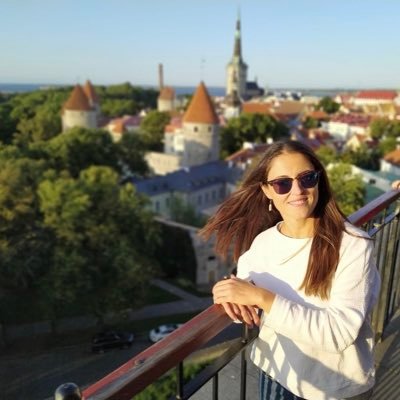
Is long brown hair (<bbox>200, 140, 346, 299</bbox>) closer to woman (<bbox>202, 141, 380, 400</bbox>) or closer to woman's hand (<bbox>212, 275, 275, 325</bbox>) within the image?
woman (<bbox>202, 141, 380, 400</bbox>)

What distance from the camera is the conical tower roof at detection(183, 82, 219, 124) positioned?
38.4 metres

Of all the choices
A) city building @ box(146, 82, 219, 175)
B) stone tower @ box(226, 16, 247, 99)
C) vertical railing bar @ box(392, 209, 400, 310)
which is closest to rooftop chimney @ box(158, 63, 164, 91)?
stone tower @ box(226, 16, 247, 99)

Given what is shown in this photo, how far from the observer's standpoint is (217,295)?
1.55m

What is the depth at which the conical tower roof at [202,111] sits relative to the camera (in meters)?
38.4

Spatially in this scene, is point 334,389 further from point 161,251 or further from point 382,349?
point 161,251

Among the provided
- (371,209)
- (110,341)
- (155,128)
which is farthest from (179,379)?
(155,128)

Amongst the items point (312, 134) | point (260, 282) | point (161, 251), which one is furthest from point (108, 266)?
point (312, 134)

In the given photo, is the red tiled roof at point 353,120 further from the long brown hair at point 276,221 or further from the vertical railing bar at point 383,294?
the long brown hair at point 276,221

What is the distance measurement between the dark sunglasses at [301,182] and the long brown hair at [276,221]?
2.2 inches

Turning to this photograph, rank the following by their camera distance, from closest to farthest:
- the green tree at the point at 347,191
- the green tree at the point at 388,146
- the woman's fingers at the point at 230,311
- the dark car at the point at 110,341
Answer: the woman's fingers at the point at 230,311
the dark car at the point at 110,341
the green tree at the point at 347,191
the green tree at the point at 388,146

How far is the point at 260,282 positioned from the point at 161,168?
4115cm

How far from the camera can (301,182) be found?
181cm

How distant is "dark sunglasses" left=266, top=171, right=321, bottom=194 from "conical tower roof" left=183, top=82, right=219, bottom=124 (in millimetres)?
37116

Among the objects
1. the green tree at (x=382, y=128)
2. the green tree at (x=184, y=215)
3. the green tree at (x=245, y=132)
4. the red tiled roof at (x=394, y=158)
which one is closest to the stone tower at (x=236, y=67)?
the green tree at (x=382, y=128)
